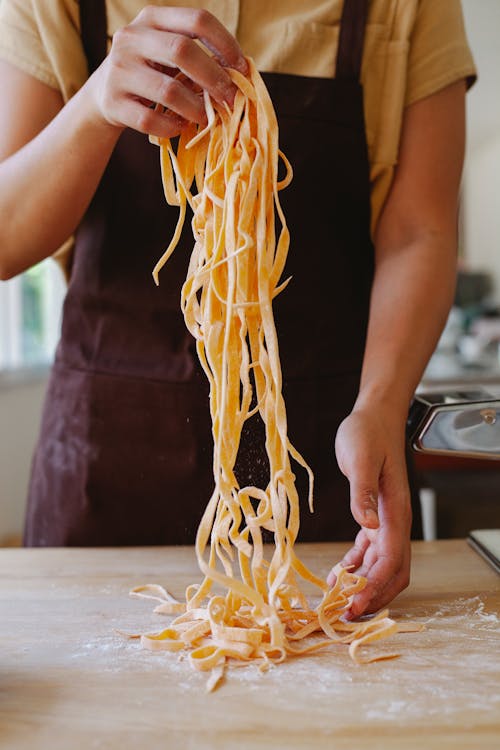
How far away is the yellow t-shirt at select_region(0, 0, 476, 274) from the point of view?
1.07 m

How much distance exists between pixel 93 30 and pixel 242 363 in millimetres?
575

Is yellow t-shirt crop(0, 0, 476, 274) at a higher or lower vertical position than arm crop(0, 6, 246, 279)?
higher

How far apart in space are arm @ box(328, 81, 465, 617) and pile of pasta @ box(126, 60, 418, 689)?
0.05 meters

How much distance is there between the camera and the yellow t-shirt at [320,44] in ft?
3.52

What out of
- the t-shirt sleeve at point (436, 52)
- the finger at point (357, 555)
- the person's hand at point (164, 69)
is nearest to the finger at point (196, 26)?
the person's hand at point (164, 69)

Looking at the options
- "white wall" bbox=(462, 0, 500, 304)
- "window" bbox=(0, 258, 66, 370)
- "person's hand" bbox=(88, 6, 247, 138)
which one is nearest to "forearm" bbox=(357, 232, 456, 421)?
"person's hand" bbox=(88, 6, 247, 138)

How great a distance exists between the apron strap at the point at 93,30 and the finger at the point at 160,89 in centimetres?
38

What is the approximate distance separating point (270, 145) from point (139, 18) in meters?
0.18

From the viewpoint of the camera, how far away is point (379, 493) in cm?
90

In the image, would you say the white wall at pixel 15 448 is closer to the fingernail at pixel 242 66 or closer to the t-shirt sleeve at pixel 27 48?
the t-shirt sleeve at pixel 27 48

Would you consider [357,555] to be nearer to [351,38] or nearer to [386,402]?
[386,402]

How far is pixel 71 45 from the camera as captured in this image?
3.58ft

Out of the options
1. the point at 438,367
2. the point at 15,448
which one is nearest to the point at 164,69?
the point at 438,367

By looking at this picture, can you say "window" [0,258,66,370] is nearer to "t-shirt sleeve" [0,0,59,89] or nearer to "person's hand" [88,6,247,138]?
"t-shirt sleeve" [0,0,59,89]
